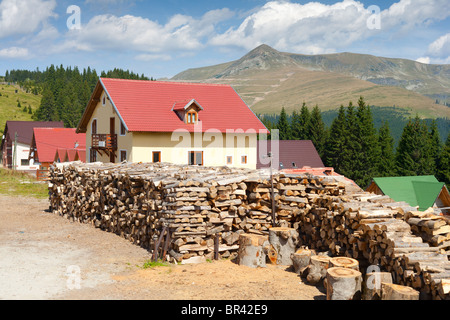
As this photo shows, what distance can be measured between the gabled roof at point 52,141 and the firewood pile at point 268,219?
44057 millimetres

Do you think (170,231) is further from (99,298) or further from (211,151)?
(211,151)

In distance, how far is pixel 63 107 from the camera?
118 m

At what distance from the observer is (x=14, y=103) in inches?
5723

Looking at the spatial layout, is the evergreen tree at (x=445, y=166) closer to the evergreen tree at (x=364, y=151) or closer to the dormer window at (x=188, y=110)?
the evergreen tree at (x=364, y=151)

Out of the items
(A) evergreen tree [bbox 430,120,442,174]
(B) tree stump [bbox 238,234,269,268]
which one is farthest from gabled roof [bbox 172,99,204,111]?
(A) evergreen tree [bbox 430,120,442,174]

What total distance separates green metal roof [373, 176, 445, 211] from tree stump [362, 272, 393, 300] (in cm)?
2818

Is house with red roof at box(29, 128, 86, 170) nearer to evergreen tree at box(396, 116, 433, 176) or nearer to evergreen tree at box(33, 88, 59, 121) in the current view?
evergreen tree at box(396, 116, 433, 176)

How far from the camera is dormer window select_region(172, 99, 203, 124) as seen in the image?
37312 mm

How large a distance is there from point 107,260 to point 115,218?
157 inches

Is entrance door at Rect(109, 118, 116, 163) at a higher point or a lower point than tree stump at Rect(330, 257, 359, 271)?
higher

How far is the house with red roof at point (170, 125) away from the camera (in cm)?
3616

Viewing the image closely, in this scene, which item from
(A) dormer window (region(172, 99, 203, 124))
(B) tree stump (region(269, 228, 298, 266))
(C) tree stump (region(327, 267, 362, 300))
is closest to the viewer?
(C) tree stump (region(327, 267, 362, 300))
